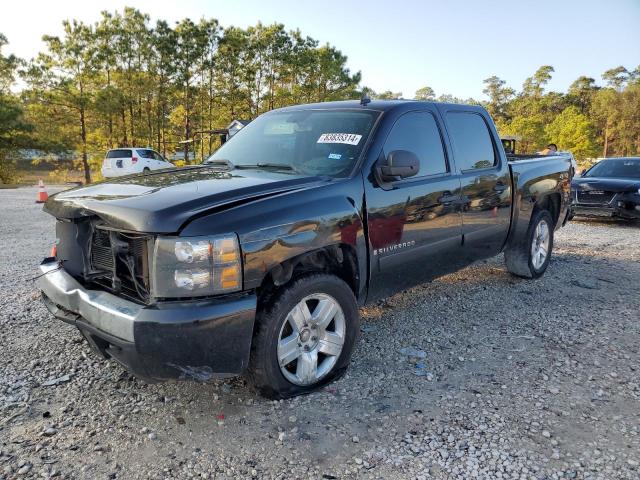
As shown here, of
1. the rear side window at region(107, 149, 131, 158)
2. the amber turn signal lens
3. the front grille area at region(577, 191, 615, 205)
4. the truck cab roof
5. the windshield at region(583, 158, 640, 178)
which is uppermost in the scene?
the truck cab roof

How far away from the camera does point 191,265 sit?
243cm

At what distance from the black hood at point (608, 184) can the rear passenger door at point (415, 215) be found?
765 cm

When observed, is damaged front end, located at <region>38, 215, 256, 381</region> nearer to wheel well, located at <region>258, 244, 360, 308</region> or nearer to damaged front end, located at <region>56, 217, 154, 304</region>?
damaged front end, located at <region>56, 217, 154, 304</region>

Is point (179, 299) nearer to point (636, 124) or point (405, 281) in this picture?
point (405, 281)

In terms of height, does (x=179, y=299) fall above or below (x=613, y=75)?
below

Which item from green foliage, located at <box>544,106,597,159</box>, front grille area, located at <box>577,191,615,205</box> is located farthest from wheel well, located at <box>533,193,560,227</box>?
green foliage, located at <box>544,106,597,159</box>

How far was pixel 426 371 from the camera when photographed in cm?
338

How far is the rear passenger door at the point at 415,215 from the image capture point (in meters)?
3.38

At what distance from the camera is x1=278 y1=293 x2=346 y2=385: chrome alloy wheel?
9.41 feet

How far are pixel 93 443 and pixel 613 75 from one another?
97.5 meters

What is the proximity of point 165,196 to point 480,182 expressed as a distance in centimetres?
289

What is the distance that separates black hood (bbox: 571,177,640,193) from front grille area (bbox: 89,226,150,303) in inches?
407

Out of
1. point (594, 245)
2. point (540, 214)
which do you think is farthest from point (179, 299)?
point (594, 245)

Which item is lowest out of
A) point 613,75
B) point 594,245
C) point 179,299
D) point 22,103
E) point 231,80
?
point 594,245
